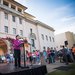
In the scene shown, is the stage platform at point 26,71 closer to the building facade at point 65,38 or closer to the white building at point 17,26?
the white building at point 17,26

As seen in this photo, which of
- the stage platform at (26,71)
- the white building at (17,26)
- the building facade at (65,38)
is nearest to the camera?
the stage platform at (26,71)

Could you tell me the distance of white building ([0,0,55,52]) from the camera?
21250mm

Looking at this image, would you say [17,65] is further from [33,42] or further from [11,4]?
[33,42]

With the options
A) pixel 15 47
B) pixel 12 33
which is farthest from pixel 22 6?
pixel 15 47

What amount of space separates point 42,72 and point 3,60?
12600mm

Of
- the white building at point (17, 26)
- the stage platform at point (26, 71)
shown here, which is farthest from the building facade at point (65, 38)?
the stage platform at point (26, 71)

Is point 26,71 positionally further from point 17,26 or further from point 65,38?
point 65,38

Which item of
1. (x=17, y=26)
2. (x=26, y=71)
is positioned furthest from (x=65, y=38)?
(x=26, y=71)

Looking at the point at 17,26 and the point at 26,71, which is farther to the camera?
the point at 17,26

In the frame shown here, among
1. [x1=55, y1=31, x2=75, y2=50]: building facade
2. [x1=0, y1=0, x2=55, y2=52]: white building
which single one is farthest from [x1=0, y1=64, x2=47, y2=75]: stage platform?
[x1=55, y1=31, x2=75, y2=50]: building facade

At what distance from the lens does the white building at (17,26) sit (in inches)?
837

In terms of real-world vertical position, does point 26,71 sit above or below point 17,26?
below

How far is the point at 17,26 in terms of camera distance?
24609mm

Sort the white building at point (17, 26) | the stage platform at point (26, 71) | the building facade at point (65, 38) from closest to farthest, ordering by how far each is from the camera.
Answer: the stage platform at point (26, 71) → the white building at point (17, 26) → the building facade at point (65, 38)
